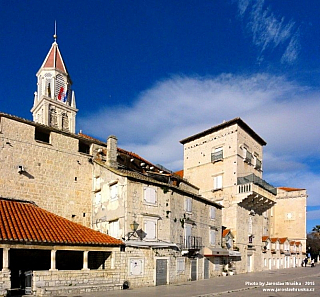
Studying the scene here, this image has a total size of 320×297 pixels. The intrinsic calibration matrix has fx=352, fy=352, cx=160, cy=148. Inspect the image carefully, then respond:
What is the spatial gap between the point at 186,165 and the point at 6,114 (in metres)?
23.3

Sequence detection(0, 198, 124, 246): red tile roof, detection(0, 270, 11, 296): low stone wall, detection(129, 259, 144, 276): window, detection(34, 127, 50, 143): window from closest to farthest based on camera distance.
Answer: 1. detection(0, 270, 11, 296): low stone wall
2. detection(0, 198, 124, 246): red tile roof
3. detection(129, 259, 144, 276): window
4. detection(34, 127, 50, 143): window

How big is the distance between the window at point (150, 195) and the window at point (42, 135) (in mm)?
7934

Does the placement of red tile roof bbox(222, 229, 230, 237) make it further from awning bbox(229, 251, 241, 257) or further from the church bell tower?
the church bell tower

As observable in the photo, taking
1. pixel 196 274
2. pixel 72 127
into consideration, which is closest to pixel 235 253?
pixel 196 274

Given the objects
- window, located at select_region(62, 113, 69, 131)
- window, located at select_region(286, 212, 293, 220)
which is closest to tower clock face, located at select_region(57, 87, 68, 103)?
window, located at select_region(62, 113, 69, 131)

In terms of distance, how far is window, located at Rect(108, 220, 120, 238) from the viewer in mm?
21881

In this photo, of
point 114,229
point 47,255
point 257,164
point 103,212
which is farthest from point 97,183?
point 257,164

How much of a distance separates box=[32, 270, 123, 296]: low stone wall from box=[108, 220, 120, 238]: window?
284 cm

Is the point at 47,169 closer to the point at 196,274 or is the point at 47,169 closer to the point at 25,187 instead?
the point at 25,187

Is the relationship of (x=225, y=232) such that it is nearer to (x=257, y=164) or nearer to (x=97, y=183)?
(x=257, y=164)

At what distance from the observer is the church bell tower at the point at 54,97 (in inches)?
1417

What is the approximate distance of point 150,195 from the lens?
22844 mm

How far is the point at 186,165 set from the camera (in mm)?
40906

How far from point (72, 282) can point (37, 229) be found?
10.6ft
